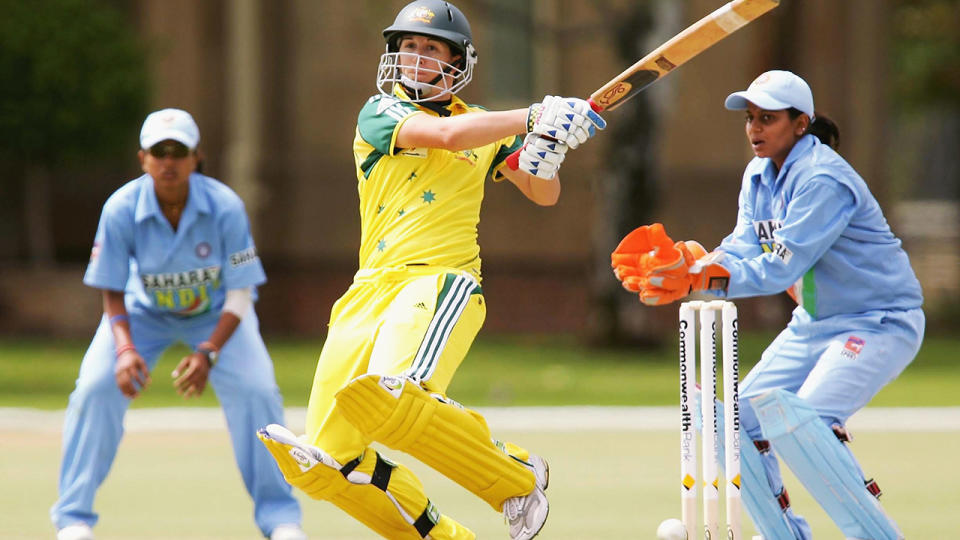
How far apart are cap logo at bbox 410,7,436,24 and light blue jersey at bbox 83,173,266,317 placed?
151 centimetres

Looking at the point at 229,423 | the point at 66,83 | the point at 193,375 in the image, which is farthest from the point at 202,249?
the point at 66,83

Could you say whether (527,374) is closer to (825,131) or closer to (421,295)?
(825,131)

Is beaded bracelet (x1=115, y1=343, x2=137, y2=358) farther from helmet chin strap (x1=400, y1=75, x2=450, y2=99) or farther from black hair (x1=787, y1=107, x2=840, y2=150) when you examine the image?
black hair (x1=787, y1=107, x2=840, y2=150)

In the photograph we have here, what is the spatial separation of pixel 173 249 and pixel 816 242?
8.63 ft

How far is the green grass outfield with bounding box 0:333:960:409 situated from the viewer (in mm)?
11820

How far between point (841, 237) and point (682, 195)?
13.0m

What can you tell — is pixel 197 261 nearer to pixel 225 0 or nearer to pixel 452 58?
pixel 452 58

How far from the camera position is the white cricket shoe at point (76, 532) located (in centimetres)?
573

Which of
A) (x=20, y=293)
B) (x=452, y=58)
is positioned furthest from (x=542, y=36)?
(x=452, y=58)

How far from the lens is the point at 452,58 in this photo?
507 centimetres

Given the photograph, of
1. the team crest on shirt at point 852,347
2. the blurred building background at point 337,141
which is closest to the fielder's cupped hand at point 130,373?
the team crest on shirt at point 852,347

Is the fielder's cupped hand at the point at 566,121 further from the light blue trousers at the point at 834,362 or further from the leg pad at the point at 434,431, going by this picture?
the light blue trousers at the point at 834,362

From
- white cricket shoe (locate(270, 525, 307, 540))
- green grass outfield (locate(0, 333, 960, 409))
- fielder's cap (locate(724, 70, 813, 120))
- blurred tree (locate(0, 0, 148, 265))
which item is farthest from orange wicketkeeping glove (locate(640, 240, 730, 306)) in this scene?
blurred tree (locate(0, 0, 148, 265))

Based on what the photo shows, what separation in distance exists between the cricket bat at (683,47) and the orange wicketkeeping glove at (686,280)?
0.52 m
